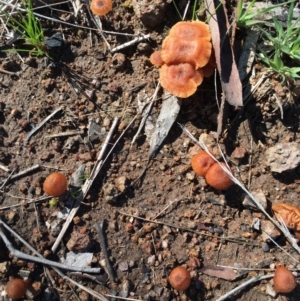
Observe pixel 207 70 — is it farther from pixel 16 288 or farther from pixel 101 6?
pixel 16 288

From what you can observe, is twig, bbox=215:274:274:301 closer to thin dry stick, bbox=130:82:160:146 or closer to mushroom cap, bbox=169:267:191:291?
mushroom cap, bbox=169:267:191:291

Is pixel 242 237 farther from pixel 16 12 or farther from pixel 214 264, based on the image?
pixel 16 12

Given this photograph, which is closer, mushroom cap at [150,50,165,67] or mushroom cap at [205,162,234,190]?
mushroom cap at [205,162,234,190]

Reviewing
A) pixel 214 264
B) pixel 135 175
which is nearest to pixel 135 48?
pixel 135 175

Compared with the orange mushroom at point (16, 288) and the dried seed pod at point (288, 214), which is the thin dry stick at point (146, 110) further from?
the orange mushroom at point (16, 288)

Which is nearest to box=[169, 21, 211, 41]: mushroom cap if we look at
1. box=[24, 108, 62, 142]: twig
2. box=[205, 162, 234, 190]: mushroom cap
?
box=[205, 162, 234, 190]: mushroom cap

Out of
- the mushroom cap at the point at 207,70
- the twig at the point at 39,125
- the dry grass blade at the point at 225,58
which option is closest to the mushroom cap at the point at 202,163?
the dry grass blade at the point at 225,58

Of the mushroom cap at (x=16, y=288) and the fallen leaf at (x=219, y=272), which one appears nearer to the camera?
the mushroom cap at (x=16, y=288)
